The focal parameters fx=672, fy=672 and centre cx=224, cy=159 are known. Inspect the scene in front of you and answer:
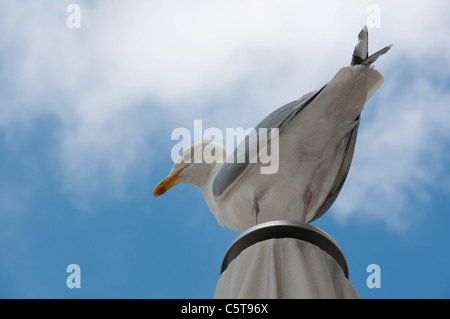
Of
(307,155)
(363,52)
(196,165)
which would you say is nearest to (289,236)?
(307,155)

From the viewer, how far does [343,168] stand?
5.64 m

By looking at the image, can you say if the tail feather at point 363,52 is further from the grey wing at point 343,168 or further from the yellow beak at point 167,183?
the yellow beak at point 167,183

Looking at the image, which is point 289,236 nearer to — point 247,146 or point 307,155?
point 307,155

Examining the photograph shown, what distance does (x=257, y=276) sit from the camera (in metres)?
3.26

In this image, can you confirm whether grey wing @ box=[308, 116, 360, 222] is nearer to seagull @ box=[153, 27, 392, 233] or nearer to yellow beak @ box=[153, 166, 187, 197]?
seagull @ box=[153, 27, 392, 233]

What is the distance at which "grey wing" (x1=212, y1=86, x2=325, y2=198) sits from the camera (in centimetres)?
550

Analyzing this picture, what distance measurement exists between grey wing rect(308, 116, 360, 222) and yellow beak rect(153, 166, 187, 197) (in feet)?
5.78

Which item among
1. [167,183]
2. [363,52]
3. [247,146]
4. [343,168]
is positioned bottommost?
[343,168]

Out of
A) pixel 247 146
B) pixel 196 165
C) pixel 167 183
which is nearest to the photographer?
pixel 247 146

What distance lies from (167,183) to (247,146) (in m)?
1.56

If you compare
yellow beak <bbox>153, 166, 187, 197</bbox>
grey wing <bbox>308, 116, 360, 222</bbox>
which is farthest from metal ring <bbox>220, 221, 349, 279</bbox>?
yellow beak <bbox>153, 166, 187, 197</bbox>

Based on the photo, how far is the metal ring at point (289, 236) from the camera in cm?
363
